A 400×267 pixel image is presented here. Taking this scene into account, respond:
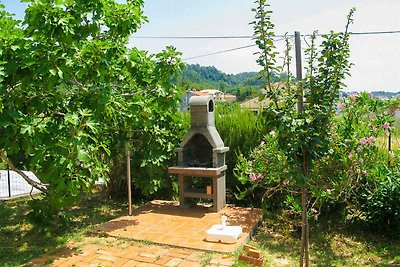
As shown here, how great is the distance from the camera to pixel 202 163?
7.27 m

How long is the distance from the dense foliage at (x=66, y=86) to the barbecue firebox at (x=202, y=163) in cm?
146

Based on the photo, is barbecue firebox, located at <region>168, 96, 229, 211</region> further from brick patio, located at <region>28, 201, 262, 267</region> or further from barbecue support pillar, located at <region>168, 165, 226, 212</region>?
brick patio, located at <region>28, 201, 262, 267</region>

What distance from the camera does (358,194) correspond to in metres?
5.86

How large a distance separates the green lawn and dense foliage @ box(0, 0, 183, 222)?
1.98 feet

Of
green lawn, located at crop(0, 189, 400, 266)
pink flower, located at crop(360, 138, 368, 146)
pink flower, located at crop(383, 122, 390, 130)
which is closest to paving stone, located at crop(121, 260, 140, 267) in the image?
green lawn, located at crop(0, 189, 400, 266)

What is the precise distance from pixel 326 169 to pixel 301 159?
1.09 meters

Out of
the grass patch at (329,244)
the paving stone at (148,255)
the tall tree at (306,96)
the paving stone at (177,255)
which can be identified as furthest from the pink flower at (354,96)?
the paving stone at (148,255)

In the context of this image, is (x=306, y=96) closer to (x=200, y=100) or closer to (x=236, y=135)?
(x=200, y=100)

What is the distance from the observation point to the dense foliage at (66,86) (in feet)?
13.1

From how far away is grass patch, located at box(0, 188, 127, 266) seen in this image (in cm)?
508

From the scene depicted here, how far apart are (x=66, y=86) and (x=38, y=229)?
2.48m

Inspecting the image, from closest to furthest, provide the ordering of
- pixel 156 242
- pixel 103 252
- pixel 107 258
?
pixel 107 258 → pixel 103 252 → pixel 156 242

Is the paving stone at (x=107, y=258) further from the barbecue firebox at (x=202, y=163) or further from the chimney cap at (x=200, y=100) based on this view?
the chimney cap at (x=200, y=100)

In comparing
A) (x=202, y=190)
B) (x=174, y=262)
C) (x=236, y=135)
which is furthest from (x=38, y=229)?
(x=236, y=135)
